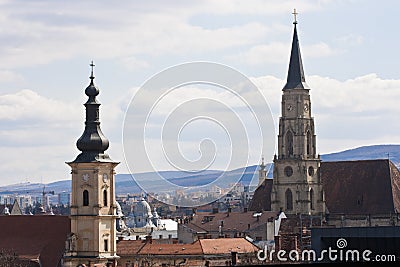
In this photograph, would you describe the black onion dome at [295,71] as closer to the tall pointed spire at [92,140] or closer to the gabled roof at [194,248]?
the gabled roof at [194,248]

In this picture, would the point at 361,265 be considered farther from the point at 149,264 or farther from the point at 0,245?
the point at 0,245

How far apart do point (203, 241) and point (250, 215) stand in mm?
24082

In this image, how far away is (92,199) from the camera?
82188 mm

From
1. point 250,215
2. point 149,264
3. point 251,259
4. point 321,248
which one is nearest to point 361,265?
point 321,248

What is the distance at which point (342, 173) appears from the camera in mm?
116688

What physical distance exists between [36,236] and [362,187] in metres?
36.5

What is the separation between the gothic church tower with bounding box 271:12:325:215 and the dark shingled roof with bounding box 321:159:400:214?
2474 mm

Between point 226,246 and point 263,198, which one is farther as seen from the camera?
point 263,198

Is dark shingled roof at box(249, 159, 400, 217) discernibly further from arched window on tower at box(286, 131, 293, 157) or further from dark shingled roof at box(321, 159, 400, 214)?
arched window on tower at box(286, 131, 293, 157)

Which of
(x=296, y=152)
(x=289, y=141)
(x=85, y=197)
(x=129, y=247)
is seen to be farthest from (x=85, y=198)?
(x=296, y=152)

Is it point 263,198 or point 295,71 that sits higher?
point 295,71

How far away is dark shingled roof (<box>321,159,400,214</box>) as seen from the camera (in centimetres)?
11212

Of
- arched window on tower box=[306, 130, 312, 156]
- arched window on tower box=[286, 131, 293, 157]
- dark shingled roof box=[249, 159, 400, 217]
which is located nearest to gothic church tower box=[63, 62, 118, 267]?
arched window on tower box=[286, 131, 293, 157]

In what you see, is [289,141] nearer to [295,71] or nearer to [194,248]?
[295,71]
